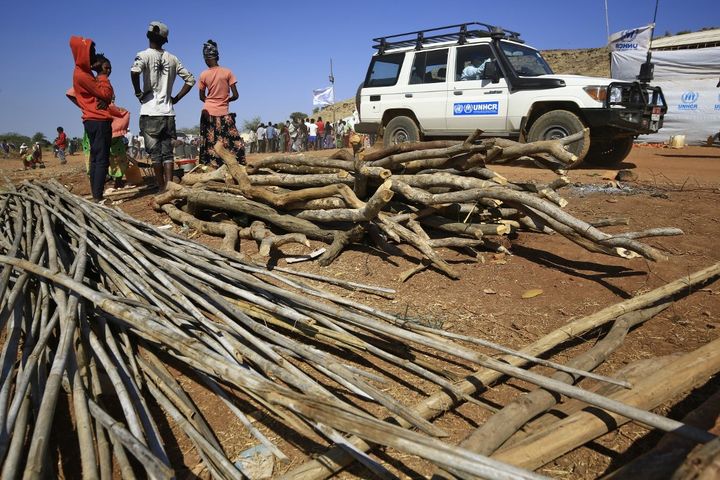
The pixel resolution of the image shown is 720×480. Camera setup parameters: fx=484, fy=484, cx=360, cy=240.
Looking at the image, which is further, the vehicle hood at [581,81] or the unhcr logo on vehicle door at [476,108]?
the unhcr logo on vehicle door at [476,108]

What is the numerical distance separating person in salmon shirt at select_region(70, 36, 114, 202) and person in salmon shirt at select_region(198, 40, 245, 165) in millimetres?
1258

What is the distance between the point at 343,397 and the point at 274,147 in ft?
70.1

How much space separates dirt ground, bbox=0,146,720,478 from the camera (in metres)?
1.98

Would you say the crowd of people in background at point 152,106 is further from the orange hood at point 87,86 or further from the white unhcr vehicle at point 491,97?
the white unhcr vehicle at point 491,97

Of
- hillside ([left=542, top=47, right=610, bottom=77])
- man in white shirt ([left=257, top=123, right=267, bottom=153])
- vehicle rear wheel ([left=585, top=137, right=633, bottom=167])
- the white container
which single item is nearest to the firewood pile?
vehicle rear wheel ([left=585, top=137, right=633, bottom=167])

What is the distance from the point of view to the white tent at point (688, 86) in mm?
14352

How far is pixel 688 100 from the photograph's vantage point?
14.9 m

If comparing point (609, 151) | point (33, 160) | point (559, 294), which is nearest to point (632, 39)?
point (609, 151)

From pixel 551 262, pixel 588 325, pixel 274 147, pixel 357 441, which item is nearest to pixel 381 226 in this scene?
pixel 551 262

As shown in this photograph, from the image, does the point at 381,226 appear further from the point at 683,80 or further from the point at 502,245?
the point at 683,80

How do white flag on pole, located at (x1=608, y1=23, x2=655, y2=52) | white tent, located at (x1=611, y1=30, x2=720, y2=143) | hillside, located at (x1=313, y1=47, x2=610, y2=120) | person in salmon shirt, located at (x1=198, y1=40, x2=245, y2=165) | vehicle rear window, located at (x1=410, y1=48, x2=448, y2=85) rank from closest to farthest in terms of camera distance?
person in salmon shirt, located at (x1=198, y1=40, x2=245, y2=165)
vehicle rear window, located at (x1=410, y1=48, x2=448, y2=85)
white tent, located at (x1=611, y1=30, x2=720, y2=143)
white flag on pole, located at (x1=608, y1=23, x2=655, y2=52)
hillside, located at (x1=313, y1=47, x2=610, y2=120)

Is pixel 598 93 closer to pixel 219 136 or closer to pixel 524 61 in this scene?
pixel 524 61

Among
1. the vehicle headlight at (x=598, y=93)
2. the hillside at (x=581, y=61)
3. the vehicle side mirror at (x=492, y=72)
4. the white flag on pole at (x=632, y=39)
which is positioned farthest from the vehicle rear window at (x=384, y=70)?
the hillside at (x=581, y=61)

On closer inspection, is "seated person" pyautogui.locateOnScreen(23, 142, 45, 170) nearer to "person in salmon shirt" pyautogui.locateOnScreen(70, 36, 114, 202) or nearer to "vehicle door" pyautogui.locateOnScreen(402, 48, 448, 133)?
"person in salmon shirt" pyautogui.locateOnScreen(70, 36, 114, 202)
